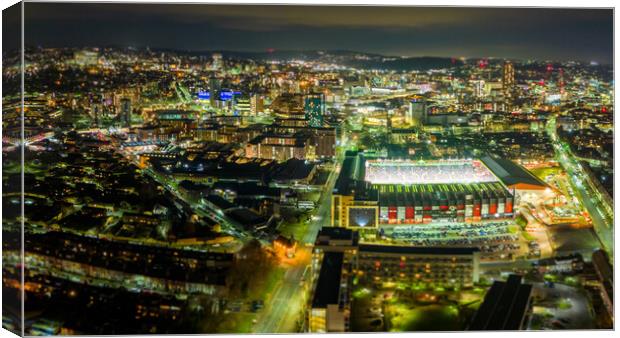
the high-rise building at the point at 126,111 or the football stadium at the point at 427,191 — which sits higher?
the high-rise building at the point at 126,111

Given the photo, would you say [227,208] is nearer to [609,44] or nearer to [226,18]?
[226,18]

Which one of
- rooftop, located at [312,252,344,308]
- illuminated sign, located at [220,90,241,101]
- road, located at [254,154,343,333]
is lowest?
road, located at [254,154,343,333]

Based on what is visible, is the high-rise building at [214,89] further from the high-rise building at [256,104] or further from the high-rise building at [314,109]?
the high-rise building at [314,109]

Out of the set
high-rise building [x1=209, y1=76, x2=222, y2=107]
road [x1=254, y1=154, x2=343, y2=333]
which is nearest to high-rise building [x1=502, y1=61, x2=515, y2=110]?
road [x1=254, y1=154, x2=343, y2=333]

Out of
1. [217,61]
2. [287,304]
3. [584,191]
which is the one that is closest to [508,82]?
[584,191]

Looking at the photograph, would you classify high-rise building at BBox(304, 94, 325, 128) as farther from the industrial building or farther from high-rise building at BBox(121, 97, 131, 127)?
the industrial building

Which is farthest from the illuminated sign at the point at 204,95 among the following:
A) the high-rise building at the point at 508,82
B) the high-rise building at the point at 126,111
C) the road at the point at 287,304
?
the road at the point at 287,304
